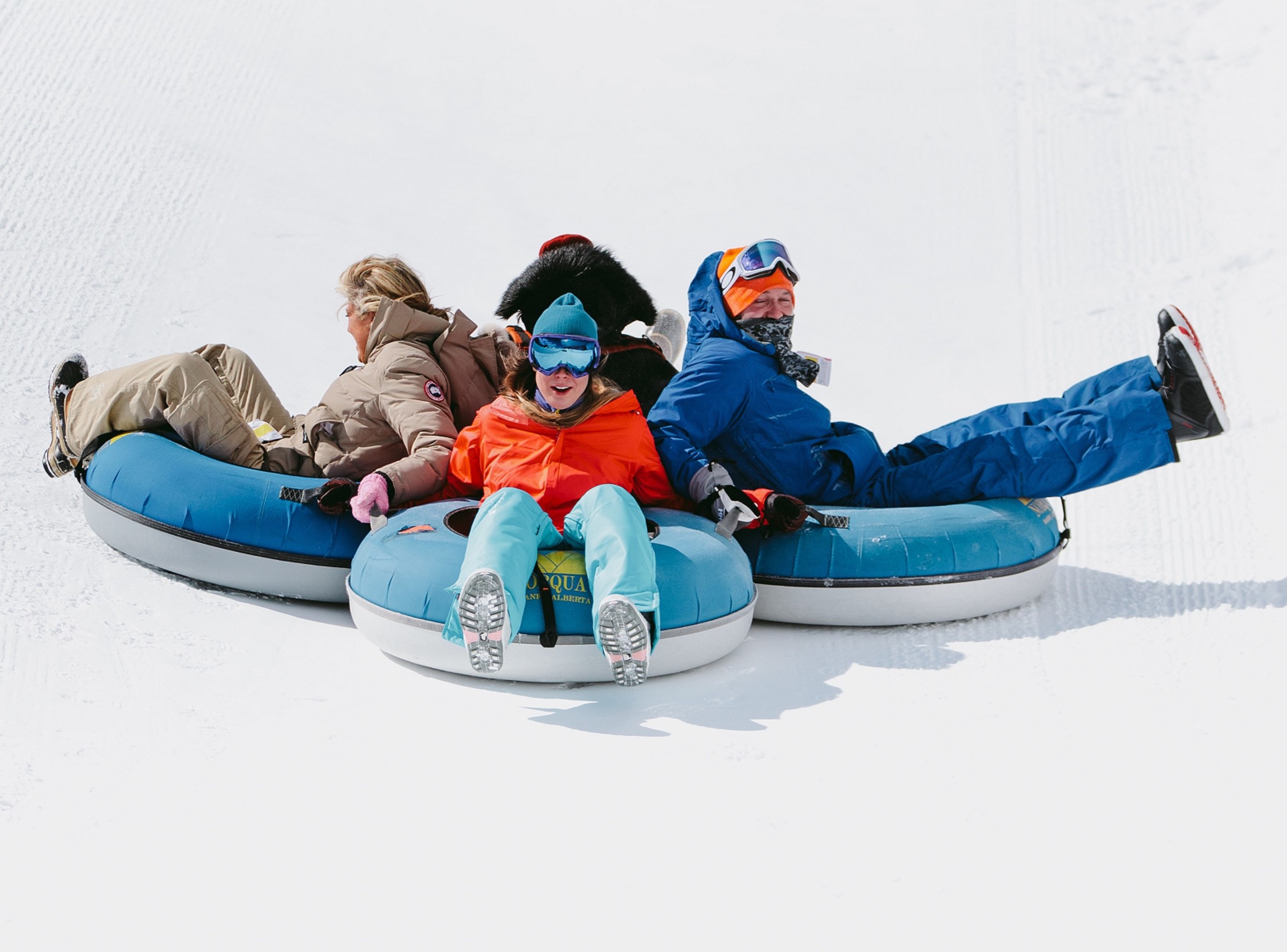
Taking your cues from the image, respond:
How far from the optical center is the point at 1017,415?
4.23 m

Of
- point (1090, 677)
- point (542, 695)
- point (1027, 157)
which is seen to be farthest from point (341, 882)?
point (1027, 157)

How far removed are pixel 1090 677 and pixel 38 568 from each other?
3285 millimetres

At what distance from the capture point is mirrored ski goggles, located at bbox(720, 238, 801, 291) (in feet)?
13.5

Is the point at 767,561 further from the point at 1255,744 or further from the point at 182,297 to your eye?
the point at 182,297

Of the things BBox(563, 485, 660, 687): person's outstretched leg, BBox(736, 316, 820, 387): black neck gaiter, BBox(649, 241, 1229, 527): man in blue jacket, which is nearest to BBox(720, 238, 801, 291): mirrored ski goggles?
BBox(649, 241, 1229, 527): man in blue jacket

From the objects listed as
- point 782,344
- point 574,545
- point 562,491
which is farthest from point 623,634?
point 782,344

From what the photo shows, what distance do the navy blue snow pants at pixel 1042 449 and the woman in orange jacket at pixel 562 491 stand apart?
0.87m

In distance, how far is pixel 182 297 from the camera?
7.46 meters

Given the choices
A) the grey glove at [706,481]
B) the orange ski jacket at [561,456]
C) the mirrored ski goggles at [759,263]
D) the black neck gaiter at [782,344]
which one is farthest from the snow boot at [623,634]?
the mirrored ski goggles at [759,263]

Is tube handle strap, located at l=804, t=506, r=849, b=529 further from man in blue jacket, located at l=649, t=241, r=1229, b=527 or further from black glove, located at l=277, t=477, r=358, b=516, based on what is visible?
black glove, located at l=277, t=477, r=358, b=516

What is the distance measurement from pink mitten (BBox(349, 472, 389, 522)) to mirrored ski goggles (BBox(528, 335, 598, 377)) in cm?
61

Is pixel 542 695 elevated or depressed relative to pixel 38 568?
depressed

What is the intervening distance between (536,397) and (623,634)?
1.00m

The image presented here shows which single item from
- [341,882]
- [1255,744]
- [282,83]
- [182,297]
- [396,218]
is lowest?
[341,882]
